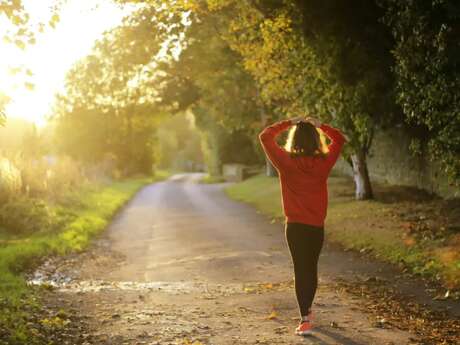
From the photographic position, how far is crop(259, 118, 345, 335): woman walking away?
22.2ft

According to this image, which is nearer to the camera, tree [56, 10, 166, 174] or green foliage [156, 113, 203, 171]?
tree [56, 10, 166, 174]

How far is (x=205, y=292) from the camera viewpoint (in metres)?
9.58

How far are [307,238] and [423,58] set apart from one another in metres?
7.13

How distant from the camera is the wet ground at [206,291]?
702 cm

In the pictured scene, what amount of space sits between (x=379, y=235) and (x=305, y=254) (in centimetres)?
756

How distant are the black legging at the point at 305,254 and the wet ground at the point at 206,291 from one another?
1.26ft

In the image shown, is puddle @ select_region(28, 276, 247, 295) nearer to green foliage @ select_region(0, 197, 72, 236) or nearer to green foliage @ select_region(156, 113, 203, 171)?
green foliage @ select_region(0, 197, 72, 236)

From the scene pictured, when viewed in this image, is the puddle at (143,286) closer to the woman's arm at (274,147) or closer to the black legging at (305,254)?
the black legging at (305,254)

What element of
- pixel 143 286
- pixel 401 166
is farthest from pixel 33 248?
pixel 401 166

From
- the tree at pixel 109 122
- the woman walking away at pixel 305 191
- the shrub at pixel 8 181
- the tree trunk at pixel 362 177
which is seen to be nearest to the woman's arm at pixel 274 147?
the woman walking away at pixel 305 191

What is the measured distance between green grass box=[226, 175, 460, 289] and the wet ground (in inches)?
19.1

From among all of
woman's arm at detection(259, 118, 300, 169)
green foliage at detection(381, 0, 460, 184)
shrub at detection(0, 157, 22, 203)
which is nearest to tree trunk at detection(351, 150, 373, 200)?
green foliage at detection(381, 0, 460, 184)

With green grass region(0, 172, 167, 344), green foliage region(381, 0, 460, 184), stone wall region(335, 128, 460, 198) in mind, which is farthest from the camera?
stone wall region(335, 128, 460, 198)

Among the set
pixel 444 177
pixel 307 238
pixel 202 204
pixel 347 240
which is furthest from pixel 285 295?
pixel 202 204
